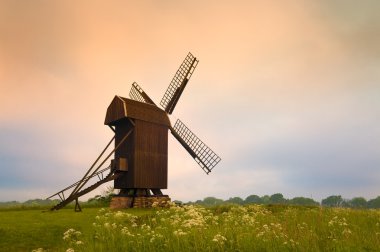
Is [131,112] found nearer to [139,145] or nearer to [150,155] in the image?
[139,145]

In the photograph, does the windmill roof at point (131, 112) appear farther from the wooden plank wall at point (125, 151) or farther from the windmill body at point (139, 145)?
the wooden plank wall at point (125, 151)

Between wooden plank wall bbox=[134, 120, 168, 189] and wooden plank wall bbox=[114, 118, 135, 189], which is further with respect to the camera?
wooden plank wall bbox=[134, 120, 168, 189]

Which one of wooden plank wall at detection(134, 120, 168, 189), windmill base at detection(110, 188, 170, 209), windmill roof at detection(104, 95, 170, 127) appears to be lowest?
windmill base at detection(110, 188, 170, 209)

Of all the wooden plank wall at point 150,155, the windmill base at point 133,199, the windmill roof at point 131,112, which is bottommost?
the windmill base at point 133,199

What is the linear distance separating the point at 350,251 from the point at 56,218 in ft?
50.0

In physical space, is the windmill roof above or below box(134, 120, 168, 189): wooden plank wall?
above

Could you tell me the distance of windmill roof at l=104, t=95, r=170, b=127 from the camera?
25984 millimetres

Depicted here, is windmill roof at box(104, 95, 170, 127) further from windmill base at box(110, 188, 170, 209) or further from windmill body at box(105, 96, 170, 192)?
windmill base at box(110, 188, 170, 209)

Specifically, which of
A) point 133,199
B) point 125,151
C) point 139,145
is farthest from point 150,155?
point 133,199

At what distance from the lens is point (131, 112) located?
26.0 metres

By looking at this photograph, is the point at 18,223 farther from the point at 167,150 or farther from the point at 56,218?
the point at 167,150

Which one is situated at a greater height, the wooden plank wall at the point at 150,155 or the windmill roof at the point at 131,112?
the windmill roof at the point at 131,112

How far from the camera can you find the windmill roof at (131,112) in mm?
25984

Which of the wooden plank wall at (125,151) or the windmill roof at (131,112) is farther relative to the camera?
the windmill roof at (131,112)
